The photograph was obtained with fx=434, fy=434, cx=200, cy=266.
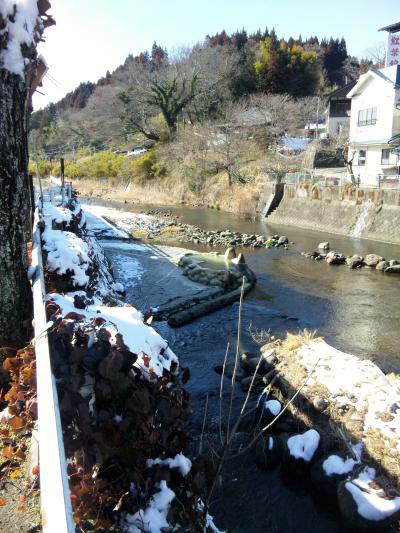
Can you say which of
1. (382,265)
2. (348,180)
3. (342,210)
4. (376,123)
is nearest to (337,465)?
(382,265)

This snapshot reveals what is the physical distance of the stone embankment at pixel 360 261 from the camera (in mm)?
14984

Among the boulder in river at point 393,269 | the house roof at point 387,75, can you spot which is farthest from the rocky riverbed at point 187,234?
the house roof at point 387,75

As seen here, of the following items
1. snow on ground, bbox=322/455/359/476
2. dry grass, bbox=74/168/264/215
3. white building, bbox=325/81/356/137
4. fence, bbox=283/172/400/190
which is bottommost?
snow on ground, bbox=322/455/359/476

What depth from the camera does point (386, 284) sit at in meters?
13.7

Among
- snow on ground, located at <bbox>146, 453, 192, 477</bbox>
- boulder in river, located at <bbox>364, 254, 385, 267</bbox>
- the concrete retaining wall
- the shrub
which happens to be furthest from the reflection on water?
the shrub

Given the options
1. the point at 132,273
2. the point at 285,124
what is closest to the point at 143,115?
the point at 285,124

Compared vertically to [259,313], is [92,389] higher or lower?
higher

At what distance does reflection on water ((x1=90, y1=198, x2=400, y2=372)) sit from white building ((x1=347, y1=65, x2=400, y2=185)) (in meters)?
9.18

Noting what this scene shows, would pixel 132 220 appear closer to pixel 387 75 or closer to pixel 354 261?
pixel 354 261

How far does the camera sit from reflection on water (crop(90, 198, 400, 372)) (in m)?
9.44

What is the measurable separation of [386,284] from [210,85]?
34052 mm

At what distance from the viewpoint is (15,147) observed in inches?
125

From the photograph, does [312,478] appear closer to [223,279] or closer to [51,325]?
[51,325]

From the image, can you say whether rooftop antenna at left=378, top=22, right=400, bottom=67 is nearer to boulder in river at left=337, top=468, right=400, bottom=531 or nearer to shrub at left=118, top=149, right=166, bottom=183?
shrub at left=118, top=149, right=166, bottom=183
